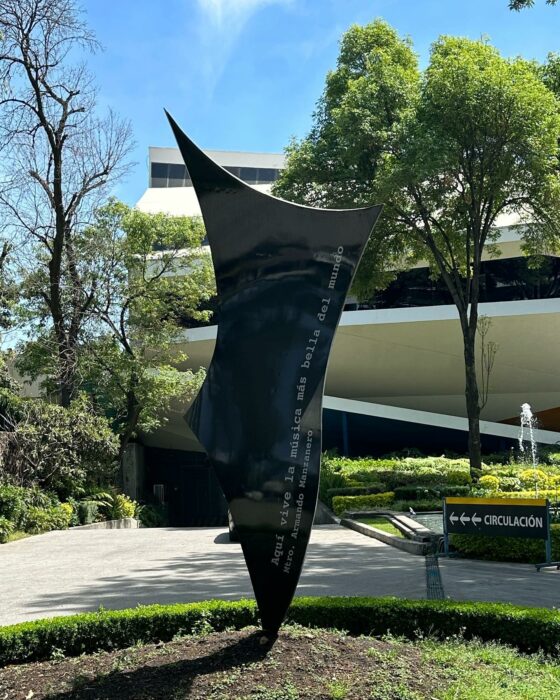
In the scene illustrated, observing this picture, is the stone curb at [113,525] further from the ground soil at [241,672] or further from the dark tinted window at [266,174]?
the dark tinted window at [266,174]

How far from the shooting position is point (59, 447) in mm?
19391

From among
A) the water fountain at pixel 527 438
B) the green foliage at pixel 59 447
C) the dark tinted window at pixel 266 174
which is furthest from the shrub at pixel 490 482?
the dark tinted window at pixel 266 174

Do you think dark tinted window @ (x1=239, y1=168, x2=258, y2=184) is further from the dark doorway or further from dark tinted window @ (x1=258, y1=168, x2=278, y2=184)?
the dark doorway

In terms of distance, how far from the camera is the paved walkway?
322 inches

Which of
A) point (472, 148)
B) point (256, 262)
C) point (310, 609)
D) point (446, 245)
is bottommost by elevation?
point (310, 609)

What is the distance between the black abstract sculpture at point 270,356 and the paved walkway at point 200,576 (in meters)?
3.16

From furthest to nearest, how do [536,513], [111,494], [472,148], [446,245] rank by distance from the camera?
[111,494] < [446,245] < [472,148] < [536,513]

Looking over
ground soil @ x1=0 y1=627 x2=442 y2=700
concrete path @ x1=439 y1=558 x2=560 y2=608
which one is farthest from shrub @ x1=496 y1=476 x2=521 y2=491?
ground soil @ x1=0 y1=627 x2=442 y2=700

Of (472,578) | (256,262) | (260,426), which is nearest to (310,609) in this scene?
(260,426)

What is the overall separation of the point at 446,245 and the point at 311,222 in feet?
51.2

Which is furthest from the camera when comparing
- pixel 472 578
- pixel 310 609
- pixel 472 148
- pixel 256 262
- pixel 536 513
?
pixel 472 148

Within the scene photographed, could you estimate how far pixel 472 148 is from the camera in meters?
16.9

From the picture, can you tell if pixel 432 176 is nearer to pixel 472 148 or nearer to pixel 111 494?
pixel 472 148

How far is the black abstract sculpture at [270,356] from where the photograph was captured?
17.0 feet
